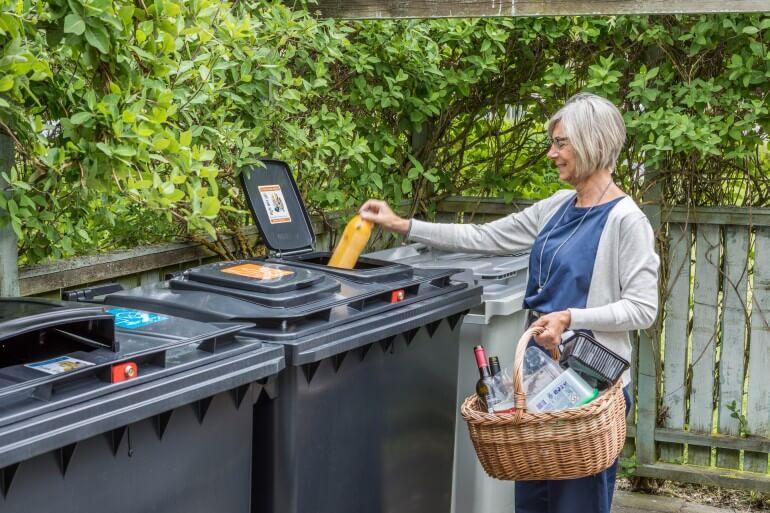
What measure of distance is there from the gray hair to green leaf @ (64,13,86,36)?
1566 mm

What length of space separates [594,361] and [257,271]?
3.58 feet

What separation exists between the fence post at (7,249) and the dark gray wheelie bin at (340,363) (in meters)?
0.32

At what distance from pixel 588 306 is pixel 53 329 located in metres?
1.70

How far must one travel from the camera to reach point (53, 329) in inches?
89.8

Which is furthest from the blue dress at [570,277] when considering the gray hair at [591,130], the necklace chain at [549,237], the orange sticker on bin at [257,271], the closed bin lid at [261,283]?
the orange sticker on bin at [257,271]

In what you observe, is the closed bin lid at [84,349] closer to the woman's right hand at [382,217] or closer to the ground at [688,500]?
the woman's right hand at [382,217]

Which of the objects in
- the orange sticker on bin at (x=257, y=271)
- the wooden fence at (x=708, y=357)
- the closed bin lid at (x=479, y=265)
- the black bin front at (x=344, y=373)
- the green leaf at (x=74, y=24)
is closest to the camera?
the green leaf at (x=74, y=24)

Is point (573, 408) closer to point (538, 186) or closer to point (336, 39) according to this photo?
point (336, 39)

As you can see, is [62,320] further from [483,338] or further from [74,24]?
[483,338]

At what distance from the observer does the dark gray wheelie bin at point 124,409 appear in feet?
6.39

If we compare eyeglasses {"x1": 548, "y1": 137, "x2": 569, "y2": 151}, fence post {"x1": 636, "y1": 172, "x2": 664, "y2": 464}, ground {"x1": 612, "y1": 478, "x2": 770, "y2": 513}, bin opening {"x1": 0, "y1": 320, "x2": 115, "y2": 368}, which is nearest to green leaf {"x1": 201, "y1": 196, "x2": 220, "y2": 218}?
bin opening {"x1": 0, "y1": 320, "x2": 115, "y2": 368}

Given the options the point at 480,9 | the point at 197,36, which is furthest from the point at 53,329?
the point at 480,9

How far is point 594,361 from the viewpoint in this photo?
3000 millimetres

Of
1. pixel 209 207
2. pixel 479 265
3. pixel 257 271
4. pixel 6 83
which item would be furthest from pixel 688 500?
pixel 6 83
